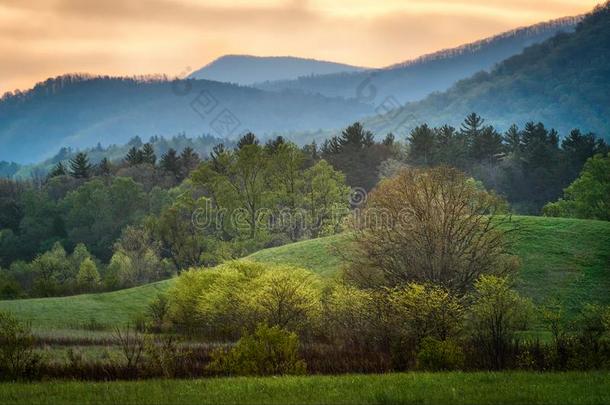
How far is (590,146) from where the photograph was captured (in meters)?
114

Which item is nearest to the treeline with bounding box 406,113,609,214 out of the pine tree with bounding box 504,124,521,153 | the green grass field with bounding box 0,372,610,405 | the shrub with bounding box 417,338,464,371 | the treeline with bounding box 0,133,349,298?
the pine tree with bounding box 504,124,521,153

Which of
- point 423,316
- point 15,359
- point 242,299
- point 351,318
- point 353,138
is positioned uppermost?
point 353,138

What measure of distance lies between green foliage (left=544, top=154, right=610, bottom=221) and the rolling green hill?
21399 mm

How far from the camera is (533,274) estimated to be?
52250 millimetres

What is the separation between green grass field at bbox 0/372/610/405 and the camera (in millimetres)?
17000

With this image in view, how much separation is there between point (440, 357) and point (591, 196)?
6652 centimetres

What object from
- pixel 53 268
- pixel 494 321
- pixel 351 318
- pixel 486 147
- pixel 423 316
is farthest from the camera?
pixel 486 147

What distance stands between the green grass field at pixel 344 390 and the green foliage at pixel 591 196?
65985 mm

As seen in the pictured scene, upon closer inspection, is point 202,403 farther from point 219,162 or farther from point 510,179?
point 510,179

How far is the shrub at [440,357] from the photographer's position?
2289cm

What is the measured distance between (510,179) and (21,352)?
103489mm

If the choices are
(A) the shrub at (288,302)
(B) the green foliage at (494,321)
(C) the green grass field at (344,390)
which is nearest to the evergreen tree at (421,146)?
(A) the shrub at (288,302)

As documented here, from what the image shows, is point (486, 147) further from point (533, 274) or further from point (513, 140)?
point (533, 274)

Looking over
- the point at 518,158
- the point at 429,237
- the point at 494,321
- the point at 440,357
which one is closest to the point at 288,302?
the point at 429,237
